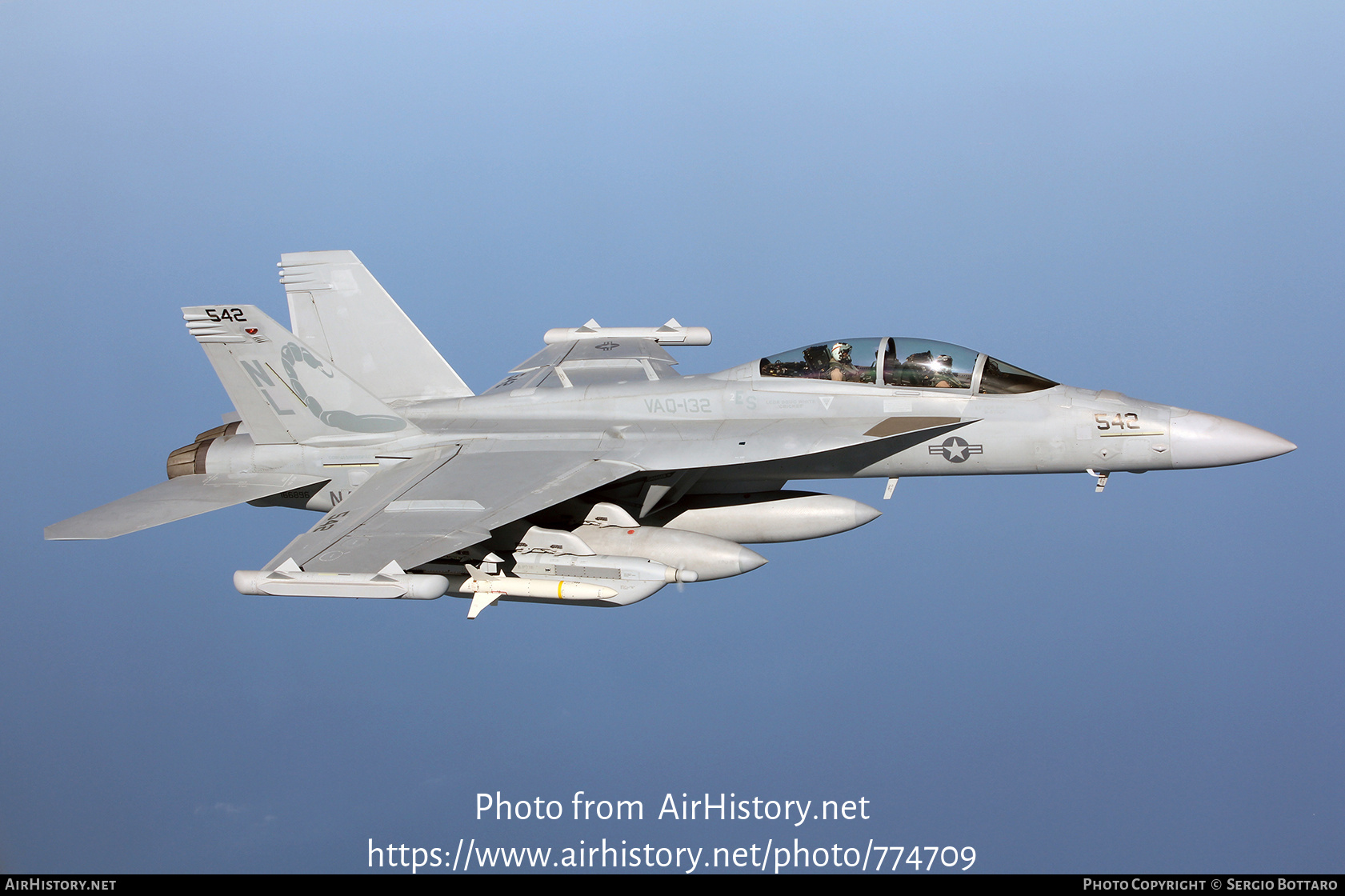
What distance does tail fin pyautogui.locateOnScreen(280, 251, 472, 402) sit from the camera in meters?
14.8

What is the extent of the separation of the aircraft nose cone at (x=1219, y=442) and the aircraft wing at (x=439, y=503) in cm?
496

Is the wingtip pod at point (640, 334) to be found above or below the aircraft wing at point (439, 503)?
above

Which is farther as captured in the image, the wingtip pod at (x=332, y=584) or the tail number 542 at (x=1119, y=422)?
the tail number 542 at (x=1119, y=422)

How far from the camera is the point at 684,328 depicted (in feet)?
51.3

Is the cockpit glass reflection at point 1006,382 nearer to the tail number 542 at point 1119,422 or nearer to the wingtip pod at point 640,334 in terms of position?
the tail number 542 at point 1119,422

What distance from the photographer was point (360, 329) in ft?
→ 49.6

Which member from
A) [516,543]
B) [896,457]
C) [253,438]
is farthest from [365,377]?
[896,457]

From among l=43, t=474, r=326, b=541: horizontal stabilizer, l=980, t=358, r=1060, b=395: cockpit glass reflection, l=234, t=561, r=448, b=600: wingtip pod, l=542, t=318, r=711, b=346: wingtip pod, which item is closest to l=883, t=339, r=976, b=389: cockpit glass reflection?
l=980, t=358, r=1060, b=395: cockpit glass reflection

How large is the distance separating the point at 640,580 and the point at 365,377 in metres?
5.05

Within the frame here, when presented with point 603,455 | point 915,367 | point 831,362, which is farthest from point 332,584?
point 915,367

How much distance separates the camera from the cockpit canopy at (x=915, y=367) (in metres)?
12.4

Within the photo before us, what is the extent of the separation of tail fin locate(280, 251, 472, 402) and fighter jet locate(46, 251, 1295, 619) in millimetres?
663

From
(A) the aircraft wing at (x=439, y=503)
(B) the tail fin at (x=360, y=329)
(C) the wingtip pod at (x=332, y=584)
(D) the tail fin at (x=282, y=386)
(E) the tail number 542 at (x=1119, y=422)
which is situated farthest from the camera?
(B) the tail fin at (x=360, y=329)

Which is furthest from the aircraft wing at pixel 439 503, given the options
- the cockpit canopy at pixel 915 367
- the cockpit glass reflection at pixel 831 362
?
the cockpit canopy at pixel 915 367
